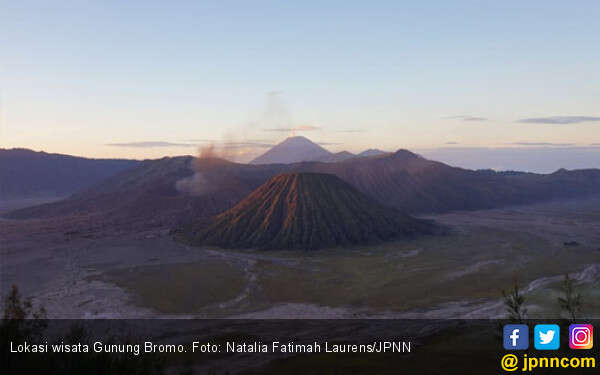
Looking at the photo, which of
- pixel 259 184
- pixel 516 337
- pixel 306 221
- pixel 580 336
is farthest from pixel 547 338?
pixel 259 184

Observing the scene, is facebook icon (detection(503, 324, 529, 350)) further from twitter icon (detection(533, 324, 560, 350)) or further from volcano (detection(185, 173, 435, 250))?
volcano (detection(185, 173, 435, 250))

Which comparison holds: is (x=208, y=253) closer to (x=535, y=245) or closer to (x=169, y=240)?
(x=169, y=240)

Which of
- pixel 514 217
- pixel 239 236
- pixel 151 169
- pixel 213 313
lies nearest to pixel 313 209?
pixel 239 236

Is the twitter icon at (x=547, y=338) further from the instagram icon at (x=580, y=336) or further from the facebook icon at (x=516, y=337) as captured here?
the facebook icon at (x=516, y=337)

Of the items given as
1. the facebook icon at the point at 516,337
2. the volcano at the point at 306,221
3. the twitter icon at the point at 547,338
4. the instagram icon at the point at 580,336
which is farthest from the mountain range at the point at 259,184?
the instagram icon at the point at 580,336

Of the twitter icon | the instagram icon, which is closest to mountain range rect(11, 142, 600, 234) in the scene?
the twitter icon

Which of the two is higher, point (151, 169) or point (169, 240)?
point (151, 169)

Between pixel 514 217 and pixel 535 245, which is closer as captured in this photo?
pixel 535 245
